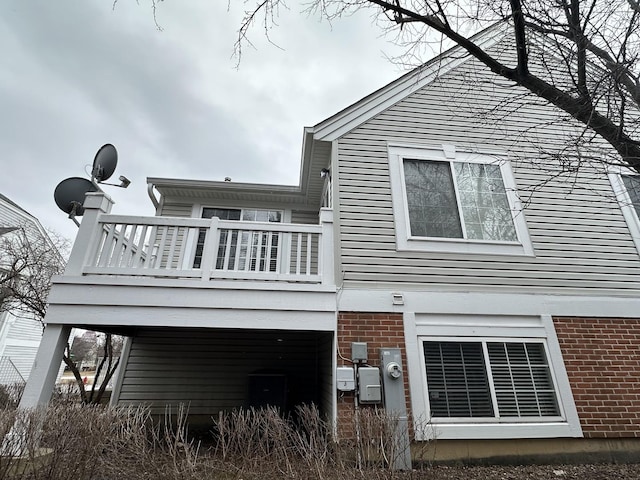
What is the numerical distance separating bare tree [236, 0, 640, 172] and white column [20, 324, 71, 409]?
4.45 m

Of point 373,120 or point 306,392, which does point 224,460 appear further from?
point 373,120

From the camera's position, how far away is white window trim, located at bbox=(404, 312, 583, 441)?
169 inches

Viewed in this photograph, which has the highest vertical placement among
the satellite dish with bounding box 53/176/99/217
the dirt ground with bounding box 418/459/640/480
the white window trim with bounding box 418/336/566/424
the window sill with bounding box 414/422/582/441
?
the satellite dish with bounding box 53/176/99/217

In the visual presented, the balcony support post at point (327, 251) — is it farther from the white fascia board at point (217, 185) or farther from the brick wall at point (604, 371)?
the brick wall at point (604, 371)

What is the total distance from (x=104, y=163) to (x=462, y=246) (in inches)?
238

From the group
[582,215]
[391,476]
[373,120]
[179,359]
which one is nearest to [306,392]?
[179,359]

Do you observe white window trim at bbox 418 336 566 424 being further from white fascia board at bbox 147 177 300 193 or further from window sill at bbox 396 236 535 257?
white fascia board at bbox 147 177 300 193

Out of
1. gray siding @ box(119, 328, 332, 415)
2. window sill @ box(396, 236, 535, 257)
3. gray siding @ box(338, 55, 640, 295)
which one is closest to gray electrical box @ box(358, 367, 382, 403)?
gray siding @ box(338, 55, 640, 295)

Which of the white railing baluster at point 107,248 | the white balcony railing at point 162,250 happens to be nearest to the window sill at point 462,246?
the white balcony railing at point 162,250

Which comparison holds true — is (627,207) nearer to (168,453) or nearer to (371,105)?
(371,105)

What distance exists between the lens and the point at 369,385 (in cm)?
421

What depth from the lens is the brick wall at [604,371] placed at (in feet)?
14.9

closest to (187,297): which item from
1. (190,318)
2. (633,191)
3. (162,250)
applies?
(190,318)

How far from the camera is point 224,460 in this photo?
2896 millimetres
